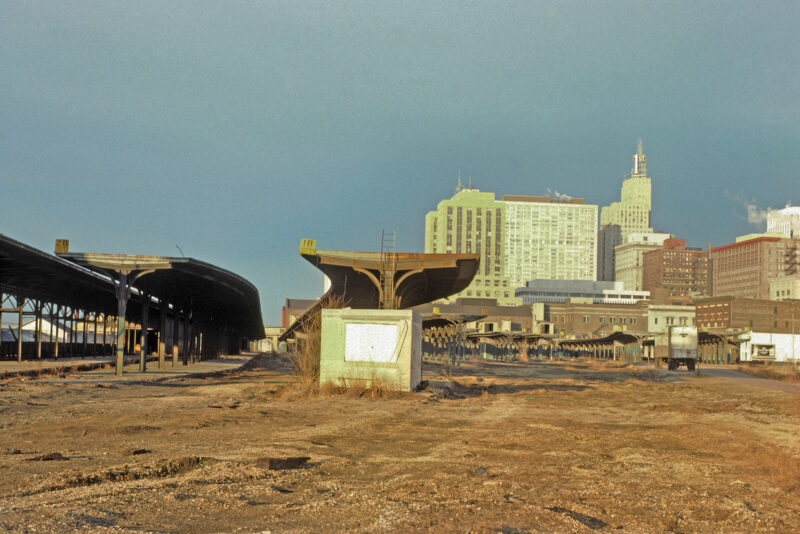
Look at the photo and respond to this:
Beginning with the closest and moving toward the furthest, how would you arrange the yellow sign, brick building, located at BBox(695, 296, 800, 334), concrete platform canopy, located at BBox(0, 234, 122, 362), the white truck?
the yellow sign, concrete platform canopy, located at BBox(0, 234, 122, 362), the white truck, brick building, located at BBox(695, 296, 800, 334)

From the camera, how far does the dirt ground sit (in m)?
7.88

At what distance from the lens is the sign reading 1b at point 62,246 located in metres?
32.0

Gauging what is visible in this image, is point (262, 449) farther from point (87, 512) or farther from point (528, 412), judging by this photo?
point (528, 412)

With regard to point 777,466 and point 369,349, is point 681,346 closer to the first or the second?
point 369,349

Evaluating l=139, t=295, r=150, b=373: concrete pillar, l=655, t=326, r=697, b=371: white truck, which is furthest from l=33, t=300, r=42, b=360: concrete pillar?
l=655, t=326, r=697, b=371: white truck

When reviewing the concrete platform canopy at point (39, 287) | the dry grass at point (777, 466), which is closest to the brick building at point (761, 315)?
the concrete platform canopy at point (39, 287)

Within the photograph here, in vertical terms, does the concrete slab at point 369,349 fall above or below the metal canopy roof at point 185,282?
below

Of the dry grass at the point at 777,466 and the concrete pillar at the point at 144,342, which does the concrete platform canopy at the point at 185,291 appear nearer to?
the concrete pillar at the point at 144,342

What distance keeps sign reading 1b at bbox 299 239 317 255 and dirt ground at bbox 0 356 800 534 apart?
32.6ft

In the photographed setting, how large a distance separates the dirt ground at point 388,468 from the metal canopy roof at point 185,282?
13140 mm

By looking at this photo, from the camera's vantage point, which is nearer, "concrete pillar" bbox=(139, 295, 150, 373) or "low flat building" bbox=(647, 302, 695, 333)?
"concrete pillar" bbox=(139, 295, 150, 373)

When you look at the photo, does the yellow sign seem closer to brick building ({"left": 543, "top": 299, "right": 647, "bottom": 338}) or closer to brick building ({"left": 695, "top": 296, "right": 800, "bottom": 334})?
brick building ({"left": 695, "top": 296, "right": 800, "bottom": 334})

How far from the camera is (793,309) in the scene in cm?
12706

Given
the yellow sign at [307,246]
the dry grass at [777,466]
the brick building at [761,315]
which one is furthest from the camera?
the brick building at [761,315]
